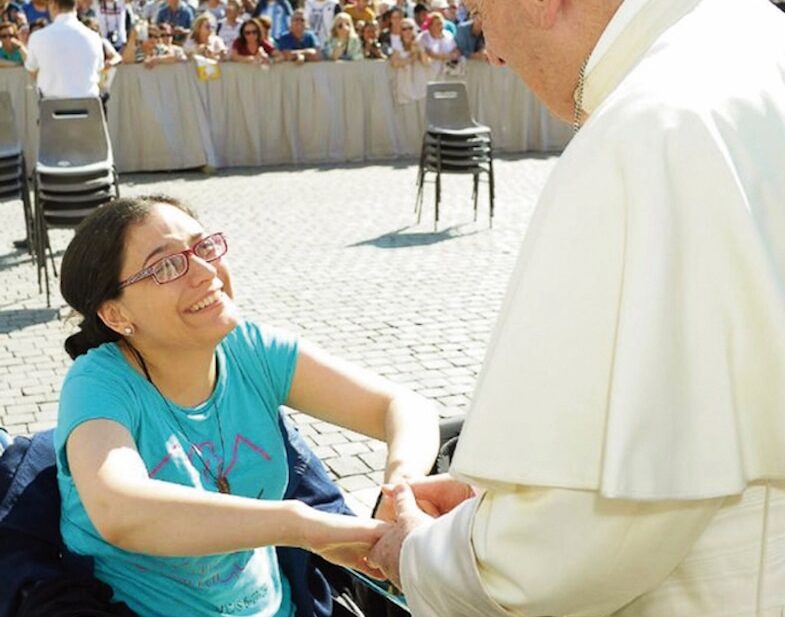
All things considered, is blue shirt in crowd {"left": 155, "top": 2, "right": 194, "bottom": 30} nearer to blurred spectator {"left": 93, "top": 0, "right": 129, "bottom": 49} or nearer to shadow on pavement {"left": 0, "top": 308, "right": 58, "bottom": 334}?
blurred spectator {"left": 93, "top": 0, "right": 129, "bottom": 49}

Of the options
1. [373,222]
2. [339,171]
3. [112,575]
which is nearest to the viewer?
[112,575]

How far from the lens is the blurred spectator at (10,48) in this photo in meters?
13.6

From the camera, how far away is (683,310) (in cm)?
134

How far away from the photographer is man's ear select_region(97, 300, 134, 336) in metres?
2.47

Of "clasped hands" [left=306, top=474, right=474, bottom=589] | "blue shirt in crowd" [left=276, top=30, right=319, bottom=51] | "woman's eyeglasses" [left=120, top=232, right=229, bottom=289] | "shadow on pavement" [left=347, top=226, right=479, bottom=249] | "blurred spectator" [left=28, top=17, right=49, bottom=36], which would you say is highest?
"blurred spectator" [left=28, top=17, right=49, bottom=36]

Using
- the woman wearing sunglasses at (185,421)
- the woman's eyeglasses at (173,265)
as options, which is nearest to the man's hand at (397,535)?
the woman wearing sunglasses at (185,421)

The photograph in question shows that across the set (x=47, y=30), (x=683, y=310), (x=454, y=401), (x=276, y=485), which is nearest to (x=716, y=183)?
(x=683, y=310)

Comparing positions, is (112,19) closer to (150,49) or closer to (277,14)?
(150,49)

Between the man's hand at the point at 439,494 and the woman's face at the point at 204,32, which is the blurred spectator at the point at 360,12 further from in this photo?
the man's hand at the point at 439,494

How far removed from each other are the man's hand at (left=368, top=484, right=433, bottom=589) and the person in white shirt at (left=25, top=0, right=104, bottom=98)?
8.56m

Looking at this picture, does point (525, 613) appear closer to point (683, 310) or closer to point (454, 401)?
point (683, 310)

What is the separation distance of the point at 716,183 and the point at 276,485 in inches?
55.9

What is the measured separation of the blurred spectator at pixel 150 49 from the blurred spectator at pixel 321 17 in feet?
7.25

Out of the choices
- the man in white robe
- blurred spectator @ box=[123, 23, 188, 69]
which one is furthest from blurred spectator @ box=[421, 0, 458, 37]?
the man in white robe
